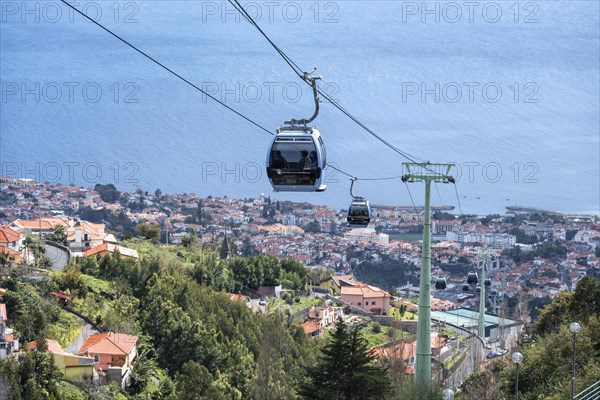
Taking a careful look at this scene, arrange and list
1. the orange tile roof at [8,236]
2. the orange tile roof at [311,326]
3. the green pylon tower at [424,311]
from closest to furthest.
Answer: the green pylon tower at [424,311] < the orange tile roof at [311,326] < the orange tile roof at [8,236]

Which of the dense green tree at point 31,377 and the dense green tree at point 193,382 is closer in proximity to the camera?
the dense green tree at point 31,377

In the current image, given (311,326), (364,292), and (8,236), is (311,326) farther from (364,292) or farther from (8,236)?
(8,236)

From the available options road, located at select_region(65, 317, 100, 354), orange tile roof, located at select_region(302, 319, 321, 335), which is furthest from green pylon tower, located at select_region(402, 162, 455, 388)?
orange tile roof, located at select_region(302, 319, 321, 335)

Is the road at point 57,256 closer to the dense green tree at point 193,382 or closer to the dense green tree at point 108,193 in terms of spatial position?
the dense green tree at point 193,382

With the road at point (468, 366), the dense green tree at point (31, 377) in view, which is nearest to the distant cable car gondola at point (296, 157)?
the dense green tree at point (31, 377)

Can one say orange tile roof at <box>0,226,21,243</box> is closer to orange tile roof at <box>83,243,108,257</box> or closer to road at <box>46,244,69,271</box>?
road at <box>46,244,69,271</box>

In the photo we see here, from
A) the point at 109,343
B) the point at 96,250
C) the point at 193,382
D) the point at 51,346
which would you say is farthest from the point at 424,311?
the point at 96,250
